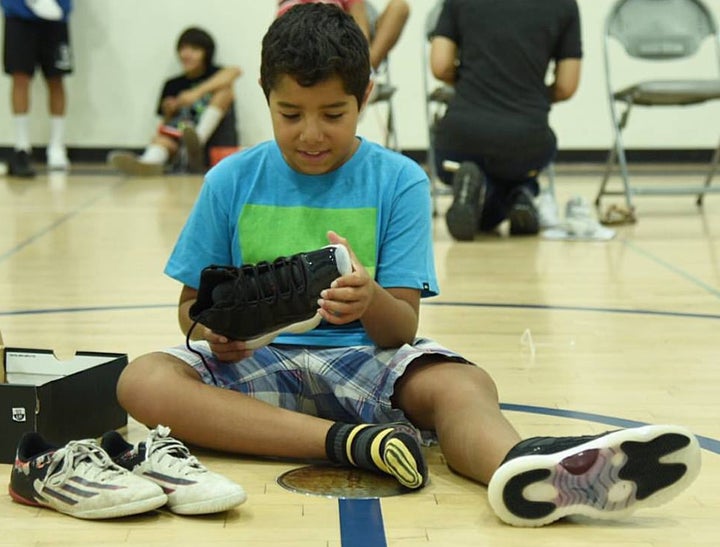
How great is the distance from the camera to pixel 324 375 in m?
1.97

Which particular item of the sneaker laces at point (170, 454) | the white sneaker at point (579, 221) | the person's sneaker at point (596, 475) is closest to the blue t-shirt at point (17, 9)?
the white sneaker at point (579, 221)

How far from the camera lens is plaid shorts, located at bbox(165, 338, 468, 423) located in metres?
1.96

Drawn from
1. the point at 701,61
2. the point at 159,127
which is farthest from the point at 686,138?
the point at 159,127

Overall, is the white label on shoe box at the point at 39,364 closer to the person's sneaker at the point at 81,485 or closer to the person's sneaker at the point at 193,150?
the person's sneaker at the point at 81,485

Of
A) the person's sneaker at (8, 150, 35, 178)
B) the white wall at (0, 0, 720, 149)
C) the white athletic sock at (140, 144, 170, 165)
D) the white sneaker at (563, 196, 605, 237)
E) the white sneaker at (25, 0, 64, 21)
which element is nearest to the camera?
the white sneaker at (563, 196, 605, 237)

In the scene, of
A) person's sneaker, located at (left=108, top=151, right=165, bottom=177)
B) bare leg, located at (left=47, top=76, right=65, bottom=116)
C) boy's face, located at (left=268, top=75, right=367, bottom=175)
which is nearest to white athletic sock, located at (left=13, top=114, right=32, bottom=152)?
bare leg, located at (left=47, top=76, right=65, bottom=116)

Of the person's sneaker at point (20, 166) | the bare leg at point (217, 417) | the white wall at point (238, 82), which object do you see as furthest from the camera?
the white wall at point (238, 82)

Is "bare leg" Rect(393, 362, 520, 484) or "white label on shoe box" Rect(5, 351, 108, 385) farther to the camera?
"white label on shoe box" Rect(5, 351, 108, 385)

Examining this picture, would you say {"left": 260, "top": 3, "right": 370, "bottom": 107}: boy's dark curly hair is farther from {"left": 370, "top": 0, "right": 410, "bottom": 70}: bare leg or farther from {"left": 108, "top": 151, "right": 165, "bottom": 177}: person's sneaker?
{"left": 108, "top": 151, "right": 165, "bottom": 177}: person's sneaker

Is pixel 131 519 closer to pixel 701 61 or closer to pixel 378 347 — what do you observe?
pixel 378 347

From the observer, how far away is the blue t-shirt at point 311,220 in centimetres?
201

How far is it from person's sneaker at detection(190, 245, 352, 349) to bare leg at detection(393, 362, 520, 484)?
0.21m

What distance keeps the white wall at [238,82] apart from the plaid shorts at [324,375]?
239 inches

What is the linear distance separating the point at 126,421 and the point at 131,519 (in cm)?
51
